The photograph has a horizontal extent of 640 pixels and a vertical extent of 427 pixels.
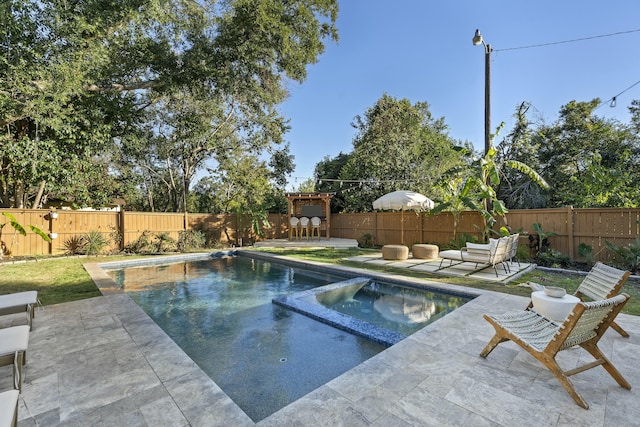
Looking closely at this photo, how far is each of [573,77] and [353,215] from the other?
10.9 m

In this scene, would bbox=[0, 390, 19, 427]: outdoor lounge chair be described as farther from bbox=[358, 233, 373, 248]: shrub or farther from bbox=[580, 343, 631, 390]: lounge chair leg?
bbox=[358, 233, 373, 248]: shrub

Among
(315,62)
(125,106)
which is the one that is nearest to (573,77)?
(315,62)

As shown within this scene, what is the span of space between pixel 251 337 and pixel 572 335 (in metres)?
3.61

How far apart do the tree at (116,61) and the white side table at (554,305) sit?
1035 centimetres

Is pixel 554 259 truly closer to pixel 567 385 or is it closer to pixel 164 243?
pixel 567 385

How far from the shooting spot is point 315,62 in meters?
11.8

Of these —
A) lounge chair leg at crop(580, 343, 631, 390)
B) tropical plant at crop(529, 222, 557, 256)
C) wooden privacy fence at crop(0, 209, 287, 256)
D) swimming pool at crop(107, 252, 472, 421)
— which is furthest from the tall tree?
lounge chair leg at crop(580, 343, 631, 390)

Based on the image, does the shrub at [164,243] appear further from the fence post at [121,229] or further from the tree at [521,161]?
the tree at [521,161]

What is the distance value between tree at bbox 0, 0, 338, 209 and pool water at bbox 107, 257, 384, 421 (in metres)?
5.73

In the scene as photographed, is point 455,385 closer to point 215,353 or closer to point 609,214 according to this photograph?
point 215,353

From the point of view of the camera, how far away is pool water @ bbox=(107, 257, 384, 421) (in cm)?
302

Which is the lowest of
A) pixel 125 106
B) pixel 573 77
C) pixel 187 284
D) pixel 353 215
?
pixel 187 284

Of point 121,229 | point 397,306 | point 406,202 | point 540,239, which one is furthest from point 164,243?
point 540,239

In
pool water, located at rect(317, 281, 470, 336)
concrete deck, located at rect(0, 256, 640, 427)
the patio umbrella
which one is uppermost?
the patio umbrella
